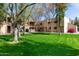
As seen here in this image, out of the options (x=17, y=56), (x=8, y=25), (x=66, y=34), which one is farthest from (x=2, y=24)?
(x=66, y=34)

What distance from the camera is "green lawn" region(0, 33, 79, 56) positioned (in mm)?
3980

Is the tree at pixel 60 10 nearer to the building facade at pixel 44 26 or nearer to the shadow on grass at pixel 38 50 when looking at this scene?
the building facade at pixel 44 26

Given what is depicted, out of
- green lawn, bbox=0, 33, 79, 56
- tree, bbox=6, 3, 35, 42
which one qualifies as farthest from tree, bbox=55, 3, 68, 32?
tree, bbox=6, 3, 35, 42

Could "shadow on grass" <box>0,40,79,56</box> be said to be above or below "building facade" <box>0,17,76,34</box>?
below

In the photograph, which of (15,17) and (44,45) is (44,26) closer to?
(44,45)

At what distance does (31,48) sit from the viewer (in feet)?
13.1

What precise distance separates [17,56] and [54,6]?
1.99 feet

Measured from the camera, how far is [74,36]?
399 centimetres

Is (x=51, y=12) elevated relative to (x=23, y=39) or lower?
elevated

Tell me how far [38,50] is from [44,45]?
76 mm

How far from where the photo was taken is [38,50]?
3.99 m

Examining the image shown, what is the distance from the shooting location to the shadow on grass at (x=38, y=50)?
3.98 m

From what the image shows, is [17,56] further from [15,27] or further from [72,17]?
[72,17]

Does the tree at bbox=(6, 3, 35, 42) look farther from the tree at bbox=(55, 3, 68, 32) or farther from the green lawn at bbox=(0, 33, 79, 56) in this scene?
the tree at bbox=(55, 3, 68, 32)
